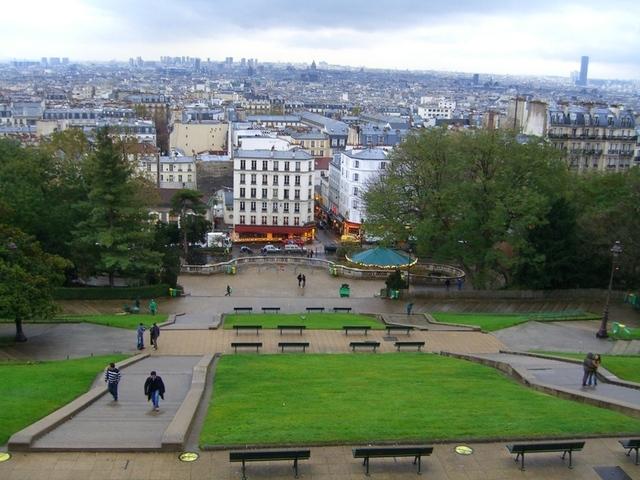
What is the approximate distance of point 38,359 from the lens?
95.7 feet

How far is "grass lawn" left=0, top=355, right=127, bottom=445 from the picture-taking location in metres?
18.9

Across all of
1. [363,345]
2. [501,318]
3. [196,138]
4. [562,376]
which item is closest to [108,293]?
[363,345]

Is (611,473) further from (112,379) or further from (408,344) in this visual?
(408,344)

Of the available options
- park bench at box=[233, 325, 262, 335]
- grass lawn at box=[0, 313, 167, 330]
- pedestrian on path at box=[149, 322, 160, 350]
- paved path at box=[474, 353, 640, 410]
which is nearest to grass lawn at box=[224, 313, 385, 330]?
park bench at box=[233, 325, 262, 335]

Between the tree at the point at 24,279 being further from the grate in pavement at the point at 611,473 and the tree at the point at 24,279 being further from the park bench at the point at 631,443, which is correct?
the park bench at the point at 631,443

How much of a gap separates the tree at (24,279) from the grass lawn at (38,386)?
327 centimetres

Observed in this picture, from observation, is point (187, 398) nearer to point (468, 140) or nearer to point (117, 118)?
point (468, 140)

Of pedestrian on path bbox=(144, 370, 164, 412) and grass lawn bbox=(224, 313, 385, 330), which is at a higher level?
pedestrian on path bbox=(144, 370, 164, 412)

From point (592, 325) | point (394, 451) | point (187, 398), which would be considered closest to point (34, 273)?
point (187, 398)

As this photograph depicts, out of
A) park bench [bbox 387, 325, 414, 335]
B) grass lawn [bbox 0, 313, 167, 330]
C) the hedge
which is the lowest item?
the hedge

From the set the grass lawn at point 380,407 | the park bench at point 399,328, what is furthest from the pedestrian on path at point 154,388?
the park bench at point 399,328

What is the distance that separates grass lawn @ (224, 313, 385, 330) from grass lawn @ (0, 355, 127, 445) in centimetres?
887

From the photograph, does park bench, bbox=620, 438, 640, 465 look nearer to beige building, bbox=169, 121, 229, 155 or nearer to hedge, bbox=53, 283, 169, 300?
hedge, bbox=53, 283, 169, 300

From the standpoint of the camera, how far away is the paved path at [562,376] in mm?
22653
